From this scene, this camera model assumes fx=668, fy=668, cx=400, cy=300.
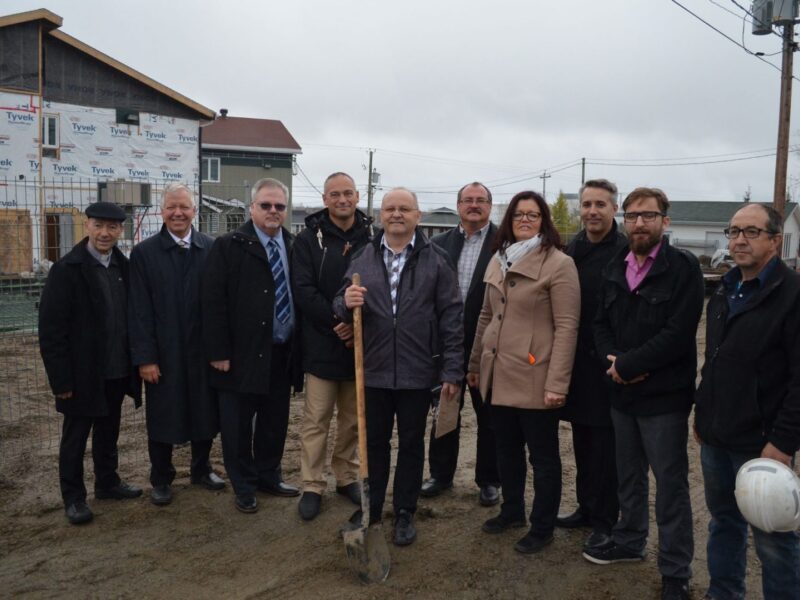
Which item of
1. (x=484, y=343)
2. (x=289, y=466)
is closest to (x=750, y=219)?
(x=484, y=343)

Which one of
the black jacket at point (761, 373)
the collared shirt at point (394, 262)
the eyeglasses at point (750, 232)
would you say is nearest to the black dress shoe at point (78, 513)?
the collared shirt at point (394, 262)

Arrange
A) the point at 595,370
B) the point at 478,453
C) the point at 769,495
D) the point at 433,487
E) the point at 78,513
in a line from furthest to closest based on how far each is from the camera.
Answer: the point at 433,487 → the point at 478,453 → the point at 78,513 → the point at 595,370 → the point at 769,495

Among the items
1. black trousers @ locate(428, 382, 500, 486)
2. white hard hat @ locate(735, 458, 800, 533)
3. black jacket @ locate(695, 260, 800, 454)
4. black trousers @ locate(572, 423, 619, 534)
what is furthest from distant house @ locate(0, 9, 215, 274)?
white hard hat @ locate(735, 458, 800, 533)

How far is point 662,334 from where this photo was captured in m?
3.24

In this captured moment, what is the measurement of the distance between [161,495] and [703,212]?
153 ft

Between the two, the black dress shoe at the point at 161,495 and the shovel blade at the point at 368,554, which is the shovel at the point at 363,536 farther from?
the black dress shoe at the point at 161,495

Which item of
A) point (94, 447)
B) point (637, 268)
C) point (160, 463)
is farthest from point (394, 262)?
point (94, 447)

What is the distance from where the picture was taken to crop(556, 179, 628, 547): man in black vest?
12.5 ft

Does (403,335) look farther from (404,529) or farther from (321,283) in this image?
(404,529)

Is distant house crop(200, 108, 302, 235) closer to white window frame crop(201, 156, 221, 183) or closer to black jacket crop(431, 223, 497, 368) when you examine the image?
white window frame crop(201, 156, 221, 183)

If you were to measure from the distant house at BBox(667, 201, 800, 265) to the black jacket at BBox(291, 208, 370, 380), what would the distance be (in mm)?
39816

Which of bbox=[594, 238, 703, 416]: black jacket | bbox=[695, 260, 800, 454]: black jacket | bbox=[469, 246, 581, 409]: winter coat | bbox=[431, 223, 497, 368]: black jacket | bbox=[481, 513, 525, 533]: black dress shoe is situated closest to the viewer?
bbox=[695, 260, 800, 454]: black jacket

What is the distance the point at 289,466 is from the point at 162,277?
1926 mm

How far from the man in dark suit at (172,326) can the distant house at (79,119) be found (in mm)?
11895
